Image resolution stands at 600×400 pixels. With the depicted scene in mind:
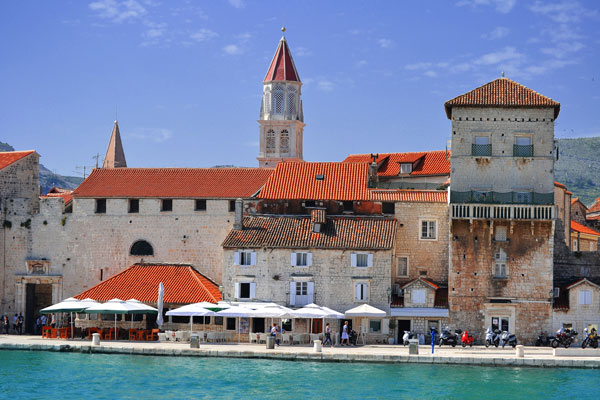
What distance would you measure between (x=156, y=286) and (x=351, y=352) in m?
13.6

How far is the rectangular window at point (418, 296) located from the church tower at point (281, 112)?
39751 millimetres

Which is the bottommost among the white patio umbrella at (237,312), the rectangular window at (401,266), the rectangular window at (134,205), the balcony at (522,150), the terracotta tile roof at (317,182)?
the white patio umbrella at (237,312)

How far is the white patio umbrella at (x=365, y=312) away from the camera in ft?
172

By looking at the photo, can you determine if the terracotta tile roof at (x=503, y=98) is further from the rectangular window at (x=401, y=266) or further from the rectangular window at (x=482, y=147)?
the rectangular window at (x=401, y=266)

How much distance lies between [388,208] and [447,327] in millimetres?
7818

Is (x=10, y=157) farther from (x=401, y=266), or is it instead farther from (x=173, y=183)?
(x=401, y=266)

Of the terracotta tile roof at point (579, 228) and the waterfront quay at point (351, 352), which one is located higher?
the terracotta tile roof at point (579, 228)

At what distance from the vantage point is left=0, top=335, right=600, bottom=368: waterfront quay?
46594 mm

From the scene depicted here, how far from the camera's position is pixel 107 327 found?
5484cm

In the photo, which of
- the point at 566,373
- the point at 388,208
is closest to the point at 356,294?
the point at 388,208

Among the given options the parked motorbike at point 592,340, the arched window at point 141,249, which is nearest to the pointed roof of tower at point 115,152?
the arched window at point 141,249

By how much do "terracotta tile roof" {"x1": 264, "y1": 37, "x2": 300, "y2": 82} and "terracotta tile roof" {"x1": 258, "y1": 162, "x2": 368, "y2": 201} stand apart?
32354 mm

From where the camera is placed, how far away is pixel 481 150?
182ft

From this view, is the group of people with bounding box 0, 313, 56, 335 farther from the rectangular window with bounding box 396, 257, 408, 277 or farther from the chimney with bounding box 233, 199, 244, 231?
the rectangular window with bounding box 396, 257, 408, 277
